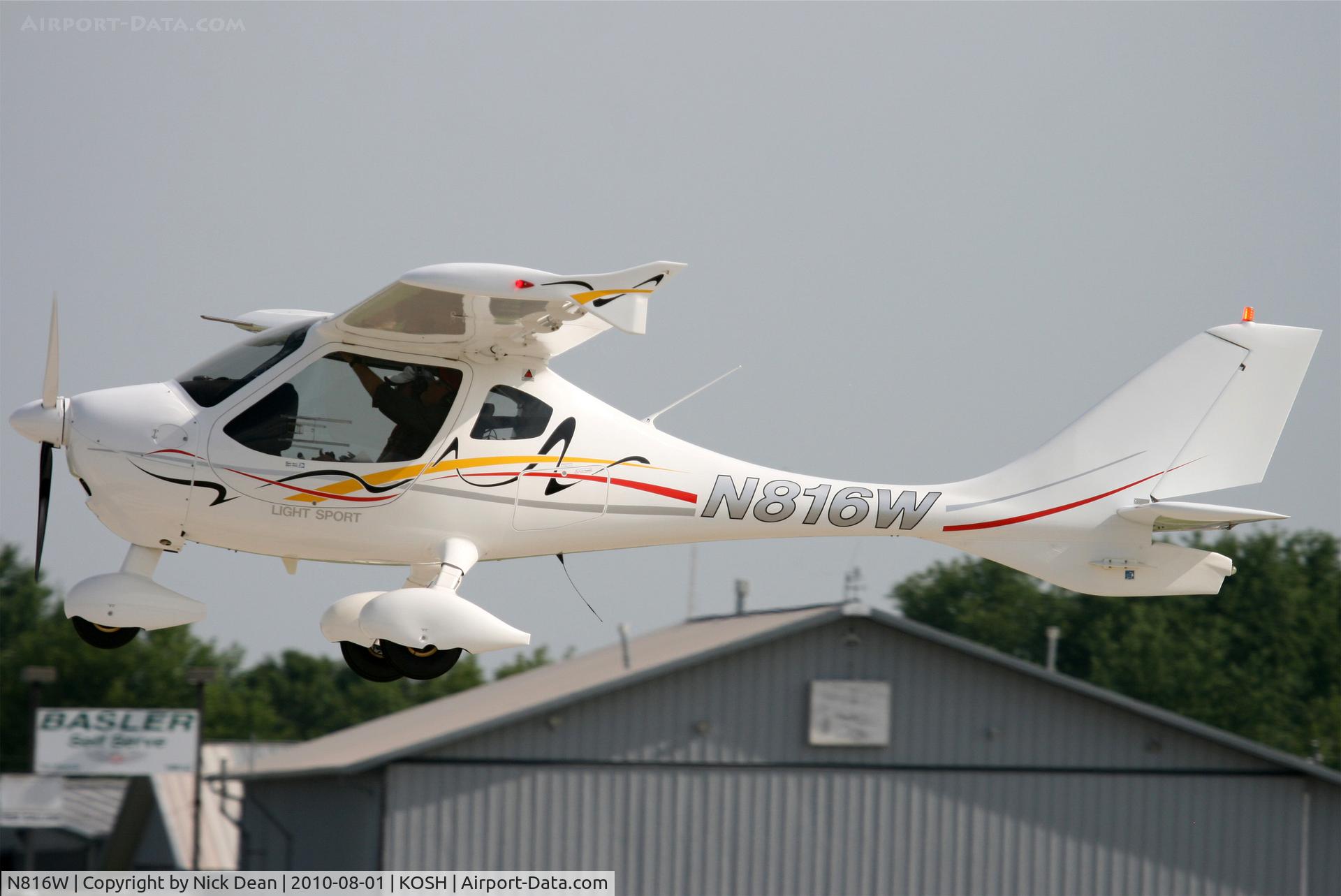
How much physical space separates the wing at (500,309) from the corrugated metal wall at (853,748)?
549 inches

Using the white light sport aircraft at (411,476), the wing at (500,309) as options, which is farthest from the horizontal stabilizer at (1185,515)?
the wing at (500,309)

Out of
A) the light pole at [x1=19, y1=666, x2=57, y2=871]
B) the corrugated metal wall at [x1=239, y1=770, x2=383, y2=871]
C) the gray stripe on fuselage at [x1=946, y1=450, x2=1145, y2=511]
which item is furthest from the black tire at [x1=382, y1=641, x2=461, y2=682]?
the light pole at [x1=19, y1=666, x2=57, y2=871]

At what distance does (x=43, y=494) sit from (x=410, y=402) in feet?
8.52

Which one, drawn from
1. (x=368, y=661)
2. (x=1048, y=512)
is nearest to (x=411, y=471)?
(x=368, y=661)

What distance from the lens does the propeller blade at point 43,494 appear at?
33.2 ft

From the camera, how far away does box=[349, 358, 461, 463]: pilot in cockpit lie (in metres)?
9.77

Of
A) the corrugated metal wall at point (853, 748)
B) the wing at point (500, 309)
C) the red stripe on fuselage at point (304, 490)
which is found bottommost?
the corrugated metal wall at point (853, 748)

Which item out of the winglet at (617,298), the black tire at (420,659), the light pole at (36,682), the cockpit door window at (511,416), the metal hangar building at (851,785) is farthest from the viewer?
the light pole at (36,682)

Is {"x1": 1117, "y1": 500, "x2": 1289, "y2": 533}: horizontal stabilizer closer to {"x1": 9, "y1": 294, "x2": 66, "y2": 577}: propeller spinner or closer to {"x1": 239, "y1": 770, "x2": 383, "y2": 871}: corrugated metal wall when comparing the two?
{"x1": 9, "y1": 294, "x2": 66, "y2": 577}: propeller spinner

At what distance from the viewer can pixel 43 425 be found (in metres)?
9.87

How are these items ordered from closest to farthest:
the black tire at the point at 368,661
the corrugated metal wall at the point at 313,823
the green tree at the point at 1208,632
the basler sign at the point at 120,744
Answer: the black tire at the point at 368,661 → the corrugated metal wall at the point at 313,823 → the basler sign at the point at 120,744 → the green tree at the point at 1208,632

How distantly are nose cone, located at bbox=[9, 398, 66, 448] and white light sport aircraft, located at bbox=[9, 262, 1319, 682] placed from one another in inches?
0.5

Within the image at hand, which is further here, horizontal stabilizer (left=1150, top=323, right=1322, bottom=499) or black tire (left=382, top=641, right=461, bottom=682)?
horizontal stabilizer (left=1150, top=323, right=1322, bottom=499)

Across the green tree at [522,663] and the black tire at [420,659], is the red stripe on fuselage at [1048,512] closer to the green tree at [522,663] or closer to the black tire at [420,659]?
the black tire at [420,659]
